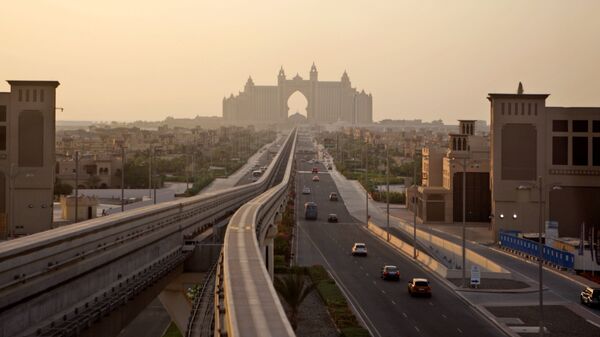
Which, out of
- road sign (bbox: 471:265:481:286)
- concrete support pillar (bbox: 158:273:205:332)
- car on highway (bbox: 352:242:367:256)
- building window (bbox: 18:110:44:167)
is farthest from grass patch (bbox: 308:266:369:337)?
building window (bbox: 18:110:44:167)

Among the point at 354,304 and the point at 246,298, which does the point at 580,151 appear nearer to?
the point at 354,304

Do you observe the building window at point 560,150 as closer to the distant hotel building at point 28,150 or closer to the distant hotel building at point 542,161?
the distant hotel building at point 542,161

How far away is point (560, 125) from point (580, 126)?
83 centimetres

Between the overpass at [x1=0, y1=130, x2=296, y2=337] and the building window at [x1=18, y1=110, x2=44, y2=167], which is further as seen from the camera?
the building window at [x1=18, y1=110, x2=44, y2=167]

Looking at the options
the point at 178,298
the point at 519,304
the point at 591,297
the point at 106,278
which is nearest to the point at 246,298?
the point at 106,278

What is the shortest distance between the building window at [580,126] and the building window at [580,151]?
1.22ft

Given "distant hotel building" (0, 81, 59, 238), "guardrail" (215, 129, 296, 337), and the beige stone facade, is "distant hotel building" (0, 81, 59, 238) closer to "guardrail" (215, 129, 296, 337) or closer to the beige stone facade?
"guardrail" (215, 129, 296, 337)

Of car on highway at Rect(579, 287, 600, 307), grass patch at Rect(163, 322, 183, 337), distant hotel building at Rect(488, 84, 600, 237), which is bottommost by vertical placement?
grass patch at Rect(163, 322, 183, 337)

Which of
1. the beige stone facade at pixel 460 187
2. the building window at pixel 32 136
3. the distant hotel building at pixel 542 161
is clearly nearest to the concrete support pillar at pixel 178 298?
the building window at pixel 32 136

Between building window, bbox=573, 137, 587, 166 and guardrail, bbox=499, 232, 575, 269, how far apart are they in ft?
15.5

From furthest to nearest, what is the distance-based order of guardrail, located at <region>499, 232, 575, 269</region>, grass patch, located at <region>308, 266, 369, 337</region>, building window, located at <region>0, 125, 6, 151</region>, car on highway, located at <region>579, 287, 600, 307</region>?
1. building window, located at <region>0, 125, 6, 151</region>
2. guardrail, located at <region>499, 232, 575, 269</region>
3. car on highway, located at <region>579, 287, 600, 307</region>
4. grass patch, located at <region>308, 266, 369, 337</region>

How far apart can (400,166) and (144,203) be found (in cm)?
5128

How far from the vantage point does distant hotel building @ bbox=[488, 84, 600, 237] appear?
34969mm

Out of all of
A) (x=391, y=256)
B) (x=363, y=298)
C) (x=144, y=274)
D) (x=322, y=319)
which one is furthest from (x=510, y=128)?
(x=144, y=274)
